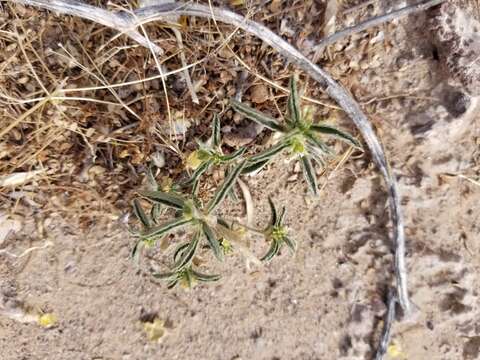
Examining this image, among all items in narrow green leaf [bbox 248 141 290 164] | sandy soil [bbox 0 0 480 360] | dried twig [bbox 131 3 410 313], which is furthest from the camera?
sandy soil [bbox 0 0 480 360]

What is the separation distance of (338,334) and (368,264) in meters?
0.24

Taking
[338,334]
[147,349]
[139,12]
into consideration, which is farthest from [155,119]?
[338,334]

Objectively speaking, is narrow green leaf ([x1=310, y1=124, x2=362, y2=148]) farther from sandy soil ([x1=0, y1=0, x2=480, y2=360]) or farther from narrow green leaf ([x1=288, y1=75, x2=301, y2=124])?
sandy soil ([x1=0, y1=0, x2=480, y2=360])

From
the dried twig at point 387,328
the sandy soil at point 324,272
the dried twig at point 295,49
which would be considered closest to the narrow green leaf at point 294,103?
the dried twig at point 295,49

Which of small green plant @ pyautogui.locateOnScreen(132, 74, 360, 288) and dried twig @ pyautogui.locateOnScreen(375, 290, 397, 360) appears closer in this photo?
small green plant @ pyautogui.locateOnScreen(132, 74, 360, 288)

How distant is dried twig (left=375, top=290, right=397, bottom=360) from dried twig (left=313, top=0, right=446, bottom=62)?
2.59ft

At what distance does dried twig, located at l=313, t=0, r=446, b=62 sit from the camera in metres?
1.65

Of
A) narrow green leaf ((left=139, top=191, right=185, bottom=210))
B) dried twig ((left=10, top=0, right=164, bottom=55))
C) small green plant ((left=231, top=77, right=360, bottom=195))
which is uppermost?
dried twig ((left=10, top=0, right=164, bottom=55))

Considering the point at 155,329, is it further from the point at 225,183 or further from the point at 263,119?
the point at 263,119

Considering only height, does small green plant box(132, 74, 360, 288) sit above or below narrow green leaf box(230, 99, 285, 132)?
below

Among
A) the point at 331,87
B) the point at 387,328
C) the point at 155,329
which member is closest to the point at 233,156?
the point at 331,87

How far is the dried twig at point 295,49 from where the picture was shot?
5.10 feet

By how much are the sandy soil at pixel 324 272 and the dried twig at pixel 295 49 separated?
43 millimetres

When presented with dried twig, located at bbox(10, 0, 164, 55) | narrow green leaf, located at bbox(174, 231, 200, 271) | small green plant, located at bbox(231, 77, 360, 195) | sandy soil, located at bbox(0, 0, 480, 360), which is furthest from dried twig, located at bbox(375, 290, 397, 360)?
dried twig, located at bbox(10, 0, 164, 55)
